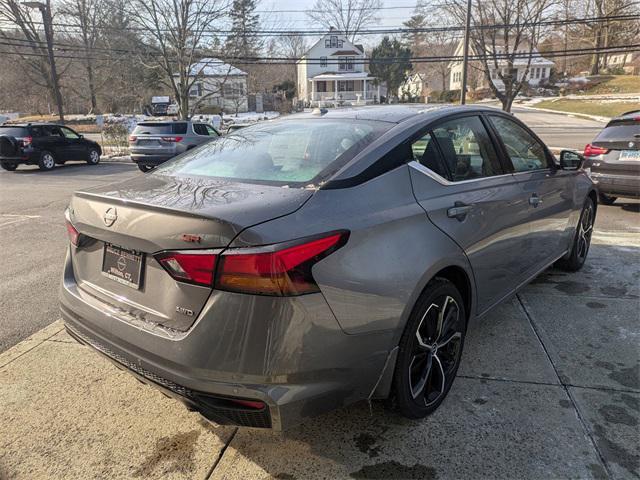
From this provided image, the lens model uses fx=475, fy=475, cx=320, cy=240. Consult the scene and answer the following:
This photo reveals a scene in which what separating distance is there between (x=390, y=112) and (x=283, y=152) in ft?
2.48

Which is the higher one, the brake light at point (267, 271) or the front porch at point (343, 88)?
the front porch at point (343, 88)

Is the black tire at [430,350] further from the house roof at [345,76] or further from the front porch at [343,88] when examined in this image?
the house roof at [345,76]

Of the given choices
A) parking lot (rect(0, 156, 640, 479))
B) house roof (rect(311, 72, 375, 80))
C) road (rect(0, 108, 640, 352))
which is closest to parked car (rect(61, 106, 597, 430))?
parking lot (rect(0, 156, 640, 479))

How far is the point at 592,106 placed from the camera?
4116cm

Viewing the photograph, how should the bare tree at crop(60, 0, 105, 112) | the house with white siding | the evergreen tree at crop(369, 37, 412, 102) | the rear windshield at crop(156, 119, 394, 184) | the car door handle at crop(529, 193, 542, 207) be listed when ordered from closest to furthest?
the rear windshield at crop(156, 119, 394, 184)
the car door handle at crop(529, 193, 542, 207)
the bare tree at crop(60, 0, 105, 112)
the evergreen tree at crop(369, 37, 412, 102)
the house with white siding

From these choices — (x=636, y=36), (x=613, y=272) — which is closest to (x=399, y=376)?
(x=613, y=272)

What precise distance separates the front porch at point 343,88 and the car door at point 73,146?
41108 mm

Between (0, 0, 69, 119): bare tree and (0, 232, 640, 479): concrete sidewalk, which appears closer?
(0, 232, 640, 479): concrete sidewalk

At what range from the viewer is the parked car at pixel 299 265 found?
1.82 metres

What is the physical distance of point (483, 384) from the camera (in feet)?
9.45

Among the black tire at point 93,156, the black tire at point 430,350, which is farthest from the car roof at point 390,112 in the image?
the black tire at point 93,156

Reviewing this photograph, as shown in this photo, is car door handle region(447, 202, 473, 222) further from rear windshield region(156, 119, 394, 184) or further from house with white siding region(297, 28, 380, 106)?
house with white siding region(297, 28, 380, 106)

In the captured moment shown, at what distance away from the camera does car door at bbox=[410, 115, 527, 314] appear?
2.54 meters

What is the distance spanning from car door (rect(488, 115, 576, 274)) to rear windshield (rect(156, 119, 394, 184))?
130 centimetres
